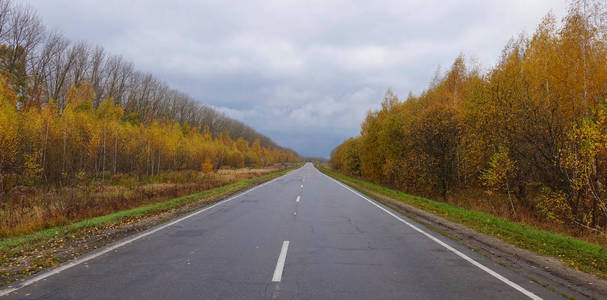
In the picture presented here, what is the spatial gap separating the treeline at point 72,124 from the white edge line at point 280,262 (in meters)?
21.0

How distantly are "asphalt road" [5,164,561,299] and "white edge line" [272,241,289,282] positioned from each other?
17 millimetres

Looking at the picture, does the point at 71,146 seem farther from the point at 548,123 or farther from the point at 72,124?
the point at 548,123

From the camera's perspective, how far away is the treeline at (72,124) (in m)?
21.6

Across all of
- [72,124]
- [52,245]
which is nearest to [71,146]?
[72,124]

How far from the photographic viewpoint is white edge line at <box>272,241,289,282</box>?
4473 mm

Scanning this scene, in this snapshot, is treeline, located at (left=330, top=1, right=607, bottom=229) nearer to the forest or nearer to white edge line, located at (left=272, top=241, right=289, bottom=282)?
white edge line, located at (left=272, top=241, right=289, bottom=282)

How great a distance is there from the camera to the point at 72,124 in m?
25.0

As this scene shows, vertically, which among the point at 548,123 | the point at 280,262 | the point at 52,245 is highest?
the point at 548,123

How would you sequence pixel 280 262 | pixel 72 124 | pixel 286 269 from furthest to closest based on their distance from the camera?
pixel 72 124 → pixel 280 262 → pixel 286 269

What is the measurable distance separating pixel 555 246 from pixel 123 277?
8.58m

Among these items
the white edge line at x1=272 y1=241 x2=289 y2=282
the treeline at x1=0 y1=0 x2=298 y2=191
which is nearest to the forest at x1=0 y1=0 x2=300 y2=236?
the treeline at x1=0 y1=0 x2=298 y2=191

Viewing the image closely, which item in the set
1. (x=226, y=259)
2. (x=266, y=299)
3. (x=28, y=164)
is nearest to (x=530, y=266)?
(x=266, y=299)

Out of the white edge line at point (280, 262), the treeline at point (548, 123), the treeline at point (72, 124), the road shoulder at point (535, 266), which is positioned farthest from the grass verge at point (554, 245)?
the treeline at point (72, 124)

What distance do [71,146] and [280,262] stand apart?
28.3 m
